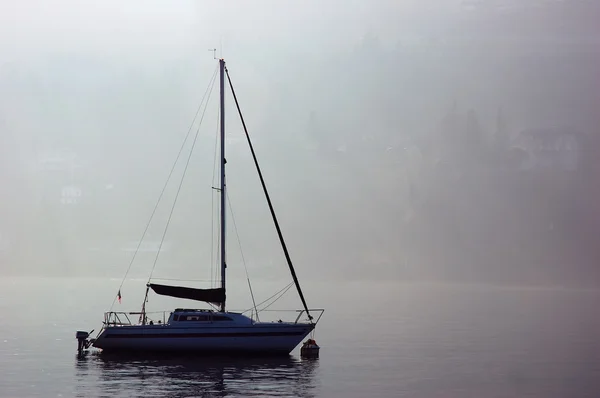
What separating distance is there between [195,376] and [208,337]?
5.50 metres

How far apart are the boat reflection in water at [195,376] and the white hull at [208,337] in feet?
2.64

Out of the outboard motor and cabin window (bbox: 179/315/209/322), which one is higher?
cabin window (bbox: 179/315/209/322)

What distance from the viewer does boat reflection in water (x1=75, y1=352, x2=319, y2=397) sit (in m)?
48.3

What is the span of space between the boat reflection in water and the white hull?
0.80 meters

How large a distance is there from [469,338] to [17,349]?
43072mm

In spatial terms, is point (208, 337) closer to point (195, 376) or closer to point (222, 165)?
point (195, 376)

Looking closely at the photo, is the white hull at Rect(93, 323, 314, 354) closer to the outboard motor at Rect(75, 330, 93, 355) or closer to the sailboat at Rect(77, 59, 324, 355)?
the sailboat at Rect(77, 59, 324, 355)

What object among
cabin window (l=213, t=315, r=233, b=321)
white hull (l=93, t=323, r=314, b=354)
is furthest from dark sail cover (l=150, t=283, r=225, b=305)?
white hull (l=93, t=323, r=314, b=354)

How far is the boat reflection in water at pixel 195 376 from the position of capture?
4831 centimetres

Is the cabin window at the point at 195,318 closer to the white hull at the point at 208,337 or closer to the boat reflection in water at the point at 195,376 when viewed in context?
the white hull at the point at 208,337

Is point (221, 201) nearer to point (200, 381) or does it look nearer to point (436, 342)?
point (200, 381)

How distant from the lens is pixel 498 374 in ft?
194

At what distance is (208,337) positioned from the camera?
58750 millimetres

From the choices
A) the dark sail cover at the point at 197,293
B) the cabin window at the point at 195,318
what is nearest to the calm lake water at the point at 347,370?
the cabin window at the point at 195,318
